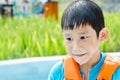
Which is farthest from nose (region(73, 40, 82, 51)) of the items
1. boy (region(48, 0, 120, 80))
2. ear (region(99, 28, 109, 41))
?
ear (region(99, 28, 109, 41))

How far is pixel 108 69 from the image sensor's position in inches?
70.1

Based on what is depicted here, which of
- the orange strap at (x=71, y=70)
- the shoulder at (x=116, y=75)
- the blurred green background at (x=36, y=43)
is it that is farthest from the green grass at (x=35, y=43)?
the shoulder at (x=116, y=75)

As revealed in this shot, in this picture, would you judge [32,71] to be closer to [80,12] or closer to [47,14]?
[80,12]

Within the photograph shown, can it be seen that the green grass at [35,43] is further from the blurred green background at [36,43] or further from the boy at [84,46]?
the boy at [84,46]

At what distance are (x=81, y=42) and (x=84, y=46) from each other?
0.02m

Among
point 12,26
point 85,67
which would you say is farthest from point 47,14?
point 85,67

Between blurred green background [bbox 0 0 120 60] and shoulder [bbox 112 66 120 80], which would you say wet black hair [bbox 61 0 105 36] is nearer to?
shoulder [bbox 112 66 120 80]

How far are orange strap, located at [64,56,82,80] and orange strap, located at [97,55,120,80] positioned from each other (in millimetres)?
94

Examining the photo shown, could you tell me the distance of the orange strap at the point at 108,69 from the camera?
1.77 meters

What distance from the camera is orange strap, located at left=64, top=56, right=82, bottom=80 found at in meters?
1.80

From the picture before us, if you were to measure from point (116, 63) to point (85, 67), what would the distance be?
13cm

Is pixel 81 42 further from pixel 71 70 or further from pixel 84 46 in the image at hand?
pixel 71 70

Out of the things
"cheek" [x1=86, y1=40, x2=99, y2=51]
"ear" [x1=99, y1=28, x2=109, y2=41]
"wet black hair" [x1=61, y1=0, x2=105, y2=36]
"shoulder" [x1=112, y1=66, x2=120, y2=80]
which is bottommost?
"shoulder" [x1=112, y1=66, x2=120, y2=80]

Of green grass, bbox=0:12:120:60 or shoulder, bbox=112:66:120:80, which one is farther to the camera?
green grass, bbox=0:12:120:60
